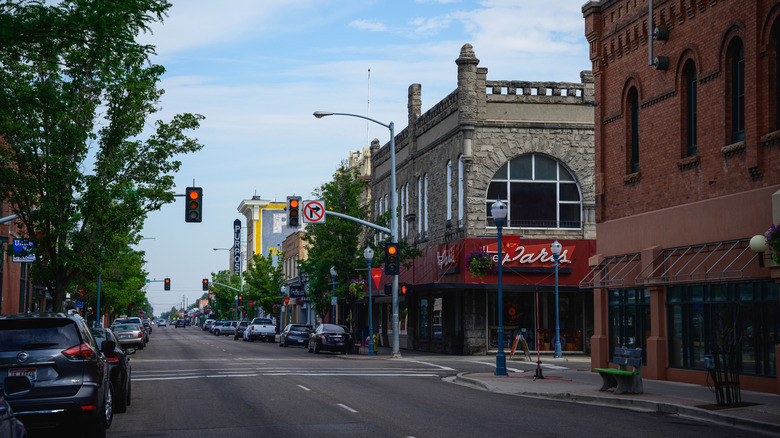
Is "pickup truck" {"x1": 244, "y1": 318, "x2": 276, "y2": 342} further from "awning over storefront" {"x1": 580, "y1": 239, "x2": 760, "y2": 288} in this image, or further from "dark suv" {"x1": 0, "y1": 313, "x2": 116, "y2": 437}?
"dark suv" {"x1": 0, "y1": 313, "x2": 116, "y2": 437}

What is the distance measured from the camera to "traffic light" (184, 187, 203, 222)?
29.5 m

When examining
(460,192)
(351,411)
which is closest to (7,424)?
(351,411)

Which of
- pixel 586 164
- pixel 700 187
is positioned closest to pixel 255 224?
pixel 586 164

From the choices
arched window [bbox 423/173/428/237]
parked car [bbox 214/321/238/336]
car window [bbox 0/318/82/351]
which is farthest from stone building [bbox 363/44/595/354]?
parked car [bbox 214/321/238/336]

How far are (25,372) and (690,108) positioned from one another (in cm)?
1814

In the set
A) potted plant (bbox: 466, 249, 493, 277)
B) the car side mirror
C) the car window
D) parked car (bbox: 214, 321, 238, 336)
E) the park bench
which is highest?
potted plant (bbox: 466, 249, 493, 277)

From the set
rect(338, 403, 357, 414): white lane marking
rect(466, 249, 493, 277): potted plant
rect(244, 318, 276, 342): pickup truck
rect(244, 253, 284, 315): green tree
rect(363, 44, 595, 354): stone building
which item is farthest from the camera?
rect(244, 253, 284, 315): green tree

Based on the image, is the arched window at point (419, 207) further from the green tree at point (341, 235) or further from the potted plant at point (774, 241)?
the potted plant at point (774, 241)

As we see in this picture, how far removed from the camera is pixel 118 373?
15.5 metres

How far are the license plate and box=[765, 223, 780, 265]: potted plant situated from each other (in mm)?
13831

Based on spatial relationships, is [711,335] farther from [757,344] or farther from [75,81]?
[75,81]

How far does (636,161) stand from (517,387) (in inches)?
329

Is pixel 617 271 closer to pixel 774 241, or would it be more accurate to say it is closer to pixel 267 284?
pixel 774 241

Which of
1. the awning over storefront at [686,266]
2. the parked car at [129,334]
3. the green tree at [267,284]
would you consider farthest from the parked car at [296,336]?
the green tree at [267,284]
